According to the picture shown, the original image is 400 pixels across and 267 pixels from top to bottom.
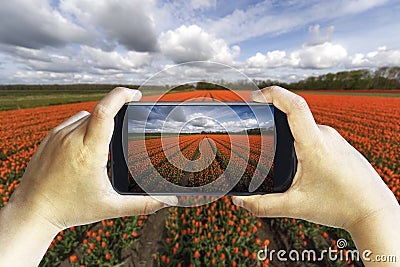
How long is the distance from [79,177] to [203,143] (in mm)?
513

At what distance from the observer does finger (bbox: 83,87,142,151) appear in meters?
0.90

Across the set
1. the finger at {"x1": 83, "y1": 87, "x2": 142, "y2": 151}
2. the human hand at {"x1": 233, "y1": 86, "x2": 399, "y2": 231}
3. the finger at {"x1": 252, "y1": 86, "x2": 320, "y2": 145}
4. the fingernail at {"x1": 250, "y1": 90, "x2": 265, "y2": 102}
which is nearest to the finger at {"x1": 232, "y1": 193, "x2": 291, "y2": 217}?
the human hand at {"x1": 233, "y1": 86, "x2": 399, "y2": 231}

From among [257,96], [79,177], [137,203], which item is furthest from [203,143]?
[79,177]

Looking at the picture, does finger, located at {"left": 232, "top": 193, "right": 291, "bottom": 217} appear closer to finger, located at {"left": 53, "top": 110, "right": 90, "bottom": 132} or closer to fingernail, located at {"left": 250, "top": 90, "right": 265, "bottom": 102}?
fingernail, located at {"left": 250, "top": 90, "right": 265, "bottom": 102}

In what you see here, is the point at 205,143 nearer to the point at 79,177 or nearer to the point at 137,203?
the point at 137,203

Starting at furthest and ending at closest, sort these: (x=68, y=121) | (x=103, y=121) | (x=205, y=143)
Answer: (x=68, y=121) < (x=205, y=143) < (x=103, y=121)

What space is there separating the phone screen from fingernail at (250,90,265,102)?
3 centimetres

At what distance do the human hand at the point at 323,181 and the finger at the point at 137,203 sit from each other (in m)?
0.35

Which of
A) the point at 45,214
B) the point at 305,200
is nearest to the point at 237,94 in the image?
the point at 305,200

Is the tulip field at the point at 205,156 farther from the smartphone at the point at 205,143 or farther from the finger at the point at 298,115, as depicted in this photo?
the finger at the point at 298,115

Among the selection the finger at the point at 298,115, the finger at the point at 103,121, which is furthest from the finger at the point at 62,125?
the finger at the point at 298,115

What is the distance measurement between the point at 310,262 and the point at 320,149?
2.35 m

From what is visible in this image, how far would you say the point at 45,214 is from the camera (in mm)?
998

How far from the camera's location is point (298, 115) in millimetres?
918
